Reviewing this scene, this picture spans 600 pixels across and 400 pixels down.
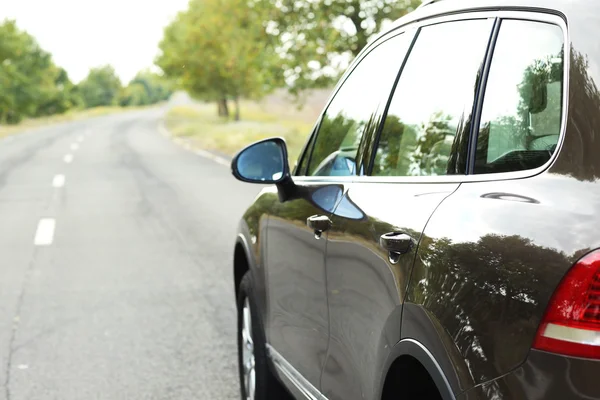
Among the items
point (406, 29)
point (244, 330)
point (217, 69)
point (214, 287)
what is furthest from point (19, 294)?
point (217, 69)

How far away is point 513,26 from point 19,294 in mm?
6132

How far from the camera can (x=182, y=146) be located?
3381cm

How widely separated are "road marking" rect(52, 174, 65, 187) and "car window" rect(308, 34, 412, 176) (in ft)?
50.2

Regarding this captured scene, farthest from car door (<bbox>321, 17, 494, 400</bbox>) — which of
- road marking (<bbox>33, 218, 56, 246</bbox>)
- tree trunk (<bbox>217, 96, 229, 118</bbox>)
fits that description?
tree trunk (<bbox>217, 96, 229, 118</bbox>)

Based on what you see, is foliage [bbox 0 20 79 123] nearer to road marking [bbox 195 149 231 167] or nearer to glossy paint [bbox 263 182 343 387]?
road marking [bbox 195 149 231 167]

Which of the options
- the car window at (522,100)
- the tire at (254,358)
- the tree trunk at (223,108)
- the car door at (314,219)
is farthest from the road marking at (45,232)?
the tree trunk at (223,108)

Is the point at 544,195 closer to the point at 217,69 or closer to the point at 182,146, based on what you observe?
the point at 182,146

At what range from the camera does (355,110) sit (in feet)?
10.9

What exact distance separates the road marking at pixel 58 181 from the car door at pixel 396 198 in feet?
52.7

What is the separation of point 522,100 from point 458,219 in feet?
1.09

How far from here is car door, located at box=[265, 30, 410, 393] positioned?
121 inches

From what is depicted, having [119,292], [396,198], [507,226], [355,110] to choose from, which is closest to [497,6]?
[396,198]

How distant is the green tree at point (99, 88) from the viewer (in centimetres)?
18227

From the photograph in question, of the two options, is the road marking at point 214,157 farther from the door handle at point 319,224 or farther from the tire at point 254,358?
the door handle at point 319,224
